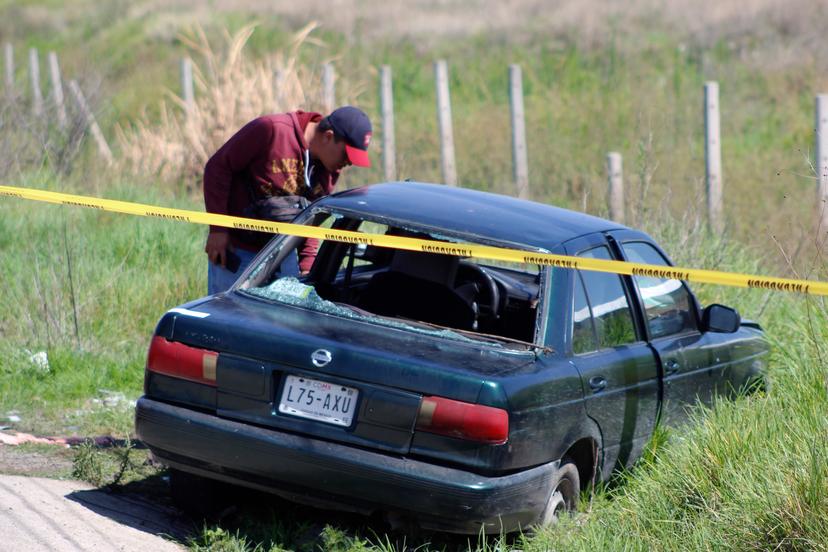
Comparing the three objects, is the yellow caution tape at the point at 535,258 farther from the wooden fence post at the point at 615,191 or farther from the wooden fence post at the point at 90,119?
the wooden fence post at the point at 90,119

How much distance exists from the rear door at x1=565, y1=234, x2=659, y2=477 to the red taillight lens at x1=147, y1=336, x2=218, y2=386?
1.43 metres

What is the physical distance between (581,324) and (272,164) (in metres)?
2.06

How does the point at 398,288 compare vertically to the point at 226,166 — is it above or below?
below

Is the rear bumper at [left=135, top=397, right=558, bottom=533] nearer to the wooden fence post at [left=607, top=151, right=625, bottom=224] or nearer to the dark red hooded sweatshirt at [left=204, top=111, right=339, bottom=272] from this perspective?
Result: the dark red hooded sweatshirt at [left=204, top=111, right=339, bottom=272]

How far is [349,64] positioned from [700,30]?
25.9 ft

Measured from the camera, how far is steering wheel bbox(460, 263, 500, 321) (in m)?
5.61

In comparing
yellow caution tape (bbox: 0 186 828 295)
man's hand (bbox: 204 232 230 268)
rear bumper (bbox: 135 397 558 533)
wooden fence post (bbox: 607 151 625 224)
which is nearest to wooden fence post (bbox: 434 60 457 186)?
wooden fence post (bbox: 607 151 625 224)

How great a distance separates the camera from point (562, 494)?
15.9 ft

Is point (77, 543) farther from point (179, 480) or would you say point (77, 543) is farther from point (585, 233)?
point (585, 233)

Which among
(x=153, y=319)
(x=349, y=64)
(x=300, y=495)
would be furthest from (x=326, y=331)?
(x=349, y=64)

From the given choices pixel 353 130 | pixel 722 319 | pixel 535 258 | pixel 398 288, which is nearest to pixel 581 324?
pixel 535 258

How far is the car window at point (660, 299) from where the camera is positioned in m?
5.60

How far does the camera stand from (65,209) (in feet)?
34.2

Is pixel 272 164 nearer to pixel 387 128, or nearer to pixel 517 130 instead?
pixel 517 130
